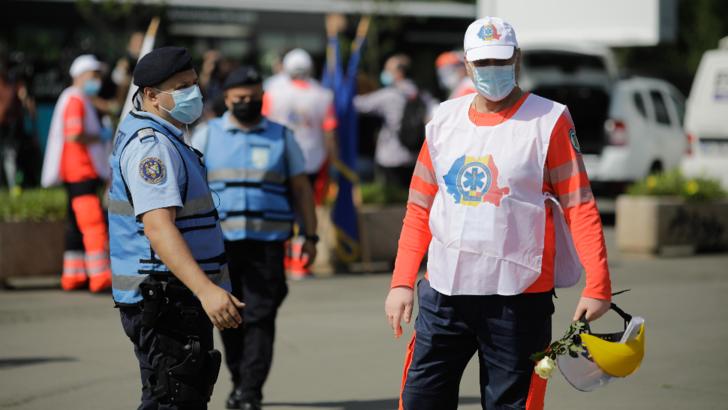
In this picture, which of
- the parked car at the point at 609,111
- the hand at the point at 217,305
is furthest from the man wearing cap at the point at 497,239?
the parked car at the point at 609,111

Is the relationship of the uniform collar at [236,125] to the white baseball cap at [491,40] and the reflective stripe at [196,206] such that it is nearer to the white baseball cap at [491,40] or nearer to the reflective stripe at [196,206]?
the reflective stripe at [196,206]

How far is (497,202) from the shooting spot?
437 cm

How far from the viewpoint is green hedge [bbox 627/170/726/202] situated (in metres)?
14.0

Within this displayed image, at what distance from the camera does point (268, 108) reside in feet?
40.1

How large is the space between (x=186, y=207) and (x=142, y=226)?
0.17m

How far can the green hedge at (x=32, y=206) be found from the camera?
11094 mm

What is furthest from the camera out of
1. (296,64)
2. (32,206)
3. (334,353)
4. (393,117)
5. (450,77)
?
(393,117)

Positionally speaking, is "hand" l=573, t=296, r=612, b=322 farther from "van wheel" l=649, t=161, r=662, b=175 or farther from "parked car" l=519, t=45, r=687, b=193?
"van wheel" l=649, t=161, r=662, b=175

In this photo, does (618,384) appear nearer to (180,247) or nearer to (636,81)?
(180,247)

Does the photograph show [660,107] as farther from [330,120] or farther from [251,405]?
[251,405]

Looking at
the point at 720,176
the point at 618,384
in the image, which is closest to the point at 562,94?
the point at 720,176

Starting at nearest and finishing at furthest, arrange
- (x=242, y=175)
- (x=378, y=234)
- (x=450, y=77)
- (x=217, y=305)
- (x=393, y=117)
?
(x=217, y=305)
(x=242, y=175)
(x=378, y=234)
(x=450, y=77)
(x=393, y=117)

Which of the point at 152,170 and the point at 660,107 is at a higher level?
the point at 152,170

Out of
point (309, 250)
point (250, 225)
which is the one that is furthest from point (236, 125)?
point (309, 250)
